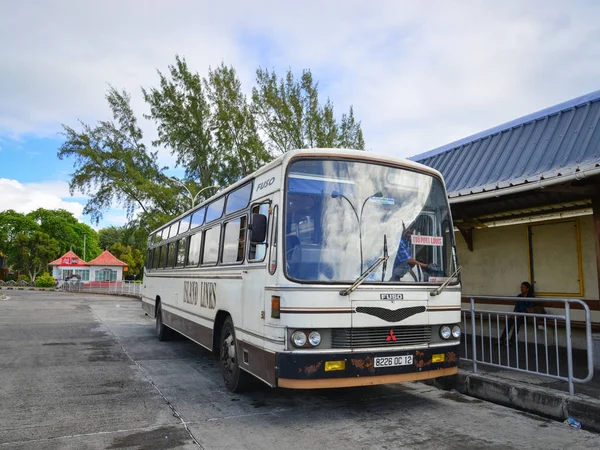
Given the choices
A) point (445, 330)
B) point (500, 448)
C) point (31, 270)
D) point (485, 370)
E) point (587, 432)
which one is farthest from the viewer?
point (31, 270)

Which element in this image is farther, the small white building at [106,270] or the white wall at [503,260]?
the small white building at [106,270]

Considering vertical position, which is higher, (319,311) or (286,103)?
(286,103)

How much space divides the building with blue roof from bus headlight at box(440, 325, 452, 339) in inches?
103

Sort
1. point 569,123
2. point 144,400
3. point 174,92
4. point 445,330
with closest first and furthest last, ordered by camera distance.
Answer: point 445,330
point 144,400
point 569,123
point 174,92

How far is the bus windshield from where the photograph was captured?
18.3 ft

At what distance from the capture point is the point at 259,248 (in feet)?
20.1

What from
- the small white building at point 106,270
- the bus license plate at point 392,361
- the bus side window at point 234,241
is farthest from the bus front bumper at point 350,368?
the small white building at point 106,270

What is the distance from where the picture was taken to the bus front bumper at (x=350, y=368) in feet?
17.3

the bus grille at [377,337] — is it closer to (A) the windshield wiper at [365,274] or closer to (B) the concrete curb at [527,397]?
(A) the windshield wiper at [365,274]

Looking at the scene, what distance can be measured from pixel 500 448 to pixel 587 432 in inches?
50.4

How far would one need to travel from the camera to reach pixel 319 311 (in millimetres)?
5355

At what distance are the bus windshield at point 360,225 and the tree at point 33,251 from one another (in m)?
73.1

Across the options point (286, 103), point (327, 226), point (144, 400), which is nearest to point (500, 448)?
point (327, 226)

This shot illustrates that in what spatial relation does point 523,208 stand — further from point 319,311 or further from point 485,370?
point 319,311
